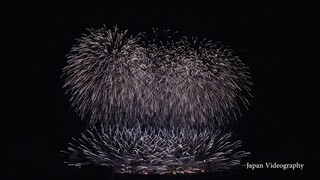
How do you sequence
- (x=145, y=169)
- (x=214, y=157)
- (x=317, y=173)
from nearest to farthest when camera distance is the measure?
1. (x=317, y=173)
2. (x=214, y=157)
3. (x=145, y=169)

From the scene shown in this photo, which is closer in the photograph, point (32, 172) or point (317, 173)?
point (317, 173)

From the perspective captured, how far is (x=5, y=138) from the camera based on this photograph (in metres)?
32.3

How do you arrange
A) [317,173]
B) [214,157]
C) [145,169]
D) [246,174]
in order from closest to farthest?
[317,173] < [246,174] < [214,157] < [145,169]

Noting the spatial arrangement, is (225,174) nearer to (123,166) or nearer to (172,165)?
(172,165)

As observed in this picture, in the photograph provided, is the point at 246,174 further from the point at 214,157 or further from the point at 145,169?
the point at 145,169

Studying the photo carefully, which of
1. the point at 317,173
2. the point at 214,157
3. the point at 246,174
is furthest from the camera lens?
the point at 214,157

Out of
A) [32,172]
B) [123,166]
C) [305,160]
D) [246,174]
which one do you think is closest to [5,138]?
[32,172]

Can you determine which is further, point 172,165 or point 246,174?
point 172,165

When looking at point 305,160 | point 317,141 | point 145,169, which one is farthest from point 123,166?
point 317,141

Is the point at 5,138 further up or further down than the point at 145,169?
further up

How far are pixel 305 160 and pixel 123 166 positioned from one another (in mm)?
11025

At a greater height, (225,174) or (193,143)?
(193,143)

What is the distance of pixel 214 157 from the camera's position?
29.5m

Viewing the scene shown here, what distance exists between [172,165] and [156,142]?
480 centimetres
